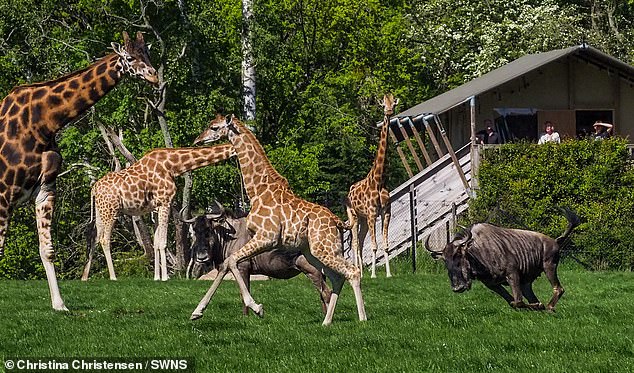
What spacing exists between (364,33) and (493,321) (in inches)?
1461

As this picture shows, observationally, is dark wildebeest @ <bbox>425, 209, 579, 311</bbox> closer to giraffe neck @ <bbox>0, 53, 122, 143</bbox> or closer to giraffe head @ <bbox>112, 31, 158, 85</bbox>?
giraffe head @ <bbox>112, 31, 158, 85</bbox>

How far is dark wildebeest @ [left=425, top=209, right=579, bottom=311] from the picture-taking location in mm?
17500

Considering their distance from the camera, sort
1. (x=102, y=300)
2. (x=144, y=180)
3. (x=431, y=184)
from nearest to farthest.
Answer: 1. (x=102, y=300)
2. (x=144, y=180)
3. (x=431, y=184)

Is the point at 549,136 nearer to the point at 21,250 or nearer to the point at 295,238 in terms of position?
the point at 21,250

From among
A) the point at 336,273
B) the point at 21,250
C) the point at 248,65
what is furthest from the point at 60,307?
the point at 21,250

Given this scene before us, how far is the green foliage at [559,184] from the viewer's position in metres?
33.2

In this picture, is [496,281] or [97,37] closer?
[496,281]

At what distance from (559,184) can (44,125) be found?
1865 cm

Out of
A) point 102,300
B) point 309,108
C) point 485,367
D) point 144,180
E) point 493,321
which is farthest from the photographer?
point 309,108

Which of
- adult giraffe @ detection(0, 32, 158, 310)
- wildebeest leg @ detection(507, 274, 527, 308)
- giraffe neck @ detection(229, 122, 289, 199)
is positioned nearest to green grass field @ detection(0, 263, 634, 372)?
wildebeest leg @ detection(507, 274, 527, 308)

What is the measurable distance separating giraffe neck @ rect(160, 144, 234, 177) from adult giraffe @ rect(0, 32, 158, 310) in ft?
26.6

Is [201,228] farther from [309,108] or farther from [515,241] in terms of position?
[309,108]

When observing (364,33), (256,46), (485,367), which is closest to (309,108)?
(364,33)

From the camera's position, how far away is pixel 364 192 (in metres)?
29.0
